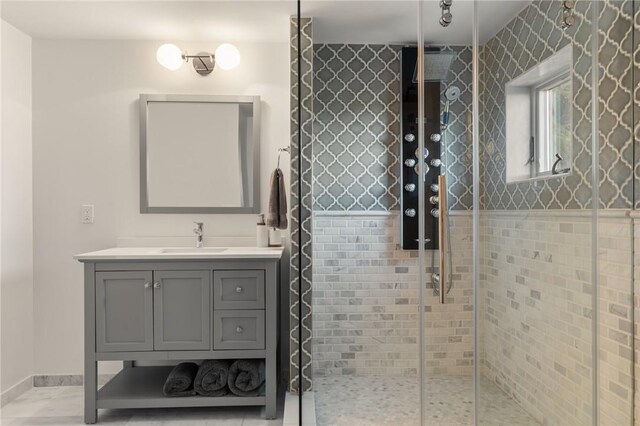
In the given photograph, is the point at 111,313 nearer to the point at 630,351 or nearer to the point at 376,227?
the point at 376,227

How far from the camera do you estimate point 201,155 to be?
93.1 inches

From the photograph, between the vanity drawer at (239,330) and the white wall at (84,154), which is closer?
the vanity drawer at (239,330)

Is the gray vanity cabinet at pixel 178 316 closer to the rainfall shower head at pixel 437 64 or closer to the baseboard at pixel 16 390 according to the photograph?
the baseboard at pixel 16 390

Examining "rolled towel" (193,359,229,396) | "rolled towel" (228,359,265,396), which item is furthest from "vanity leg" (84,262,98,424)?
"rolled towel" (228,359,265,396)

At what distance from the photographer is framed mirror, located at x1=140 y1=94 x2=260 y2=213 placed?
2344mm

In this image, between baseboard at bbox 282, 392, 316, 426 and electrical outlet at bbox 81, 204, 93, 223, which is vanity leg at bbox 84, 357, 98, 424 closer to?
electrical outlet at bbox 81, 204, 93, 223

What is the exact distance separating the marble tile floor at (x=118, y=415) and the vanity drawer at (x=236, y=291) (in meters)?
0.56

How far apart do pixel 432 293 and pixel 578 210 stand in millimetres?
508

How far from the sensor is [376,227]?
1526 millimetres

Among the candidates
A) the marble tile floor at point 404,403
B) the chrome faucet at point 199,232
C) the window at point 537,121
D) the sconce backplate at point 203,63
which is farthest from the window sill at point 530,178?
the sconce backplate at point 203,63

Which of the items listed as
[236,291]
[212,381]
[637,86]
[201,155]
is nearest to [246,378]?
[212,381]

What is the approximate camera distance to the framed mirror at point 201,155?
92.3 inches

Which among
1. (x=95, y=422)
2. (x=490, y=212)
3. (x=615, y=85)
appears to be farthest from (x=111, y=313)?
(x=615, y=85)

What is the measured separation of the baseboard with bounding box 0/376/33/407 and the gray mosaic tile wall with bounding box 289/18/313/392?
1.45 meters
